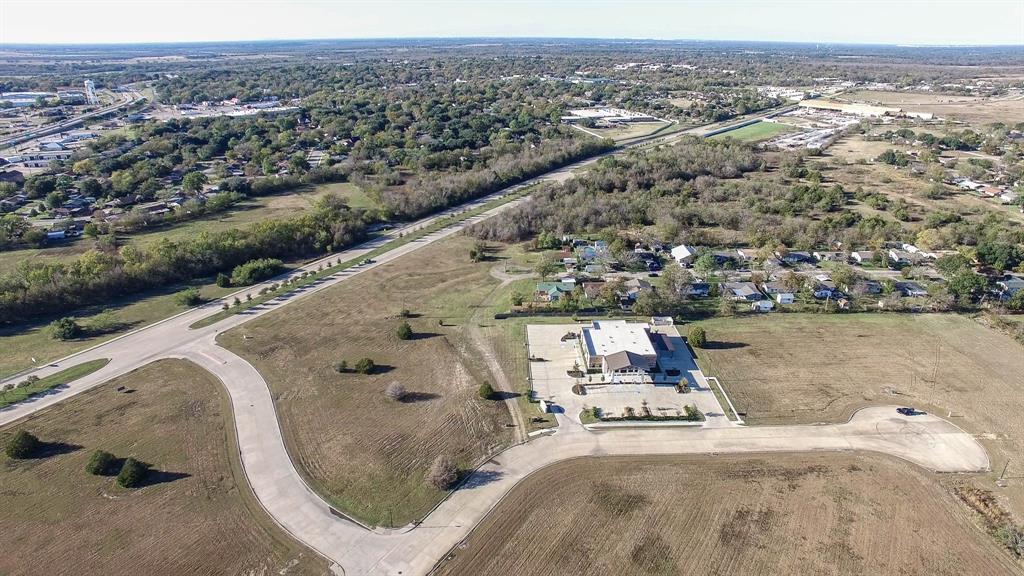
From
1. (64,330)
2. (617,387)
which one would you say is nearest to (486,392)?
(617,387)

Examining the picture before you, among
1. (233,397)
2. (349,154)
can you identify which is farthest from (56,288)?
(349,154)

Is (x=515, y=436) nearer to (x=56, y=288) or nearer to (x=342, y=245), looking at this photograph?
(x=342, y=245)

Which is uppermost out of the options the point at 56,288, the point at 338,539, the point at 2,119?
the point at 2,119

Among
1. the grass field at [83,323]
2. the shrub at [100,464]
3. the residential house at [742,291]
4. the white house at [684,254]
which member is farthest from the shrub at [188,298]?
the residential house at [742,291]

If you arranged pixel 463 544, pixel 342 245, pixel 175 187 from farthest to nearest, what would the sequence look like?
pixel 175 187
pixel 342 245
pixel 463 544

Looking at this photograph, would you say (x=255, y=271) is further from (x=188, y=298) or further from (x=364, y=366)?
(x=364, y=366)

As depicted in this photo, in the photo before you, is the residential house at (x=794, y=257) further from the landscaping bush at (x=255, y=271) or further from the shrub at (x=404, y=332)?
the landscaping bush at (x=255, y=271)
